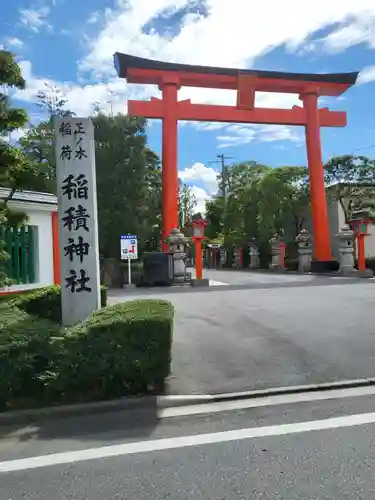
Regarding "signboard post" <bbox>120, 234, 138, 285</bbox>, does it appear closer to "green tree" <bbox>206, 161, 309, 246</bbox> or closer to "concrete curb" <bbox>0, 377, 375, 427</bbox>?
"green tree" <bbox>206, 161, 309, 246</bbox>

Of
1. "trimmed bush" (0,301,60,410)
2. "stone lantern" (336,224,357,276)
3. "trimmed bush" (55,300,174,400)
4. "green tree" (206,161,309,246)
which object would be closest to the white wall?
"trimmed bush" (0,301,60,410)

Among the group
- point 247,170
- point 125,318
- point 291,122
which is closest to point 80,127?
point 125,318

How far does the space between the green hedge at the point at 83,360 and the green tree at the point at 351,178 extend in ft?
79.4

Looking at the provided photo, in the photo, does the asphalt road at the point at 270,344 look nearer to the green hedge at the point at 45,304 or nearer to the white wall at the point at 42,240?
the green hedge at the point at 45,304

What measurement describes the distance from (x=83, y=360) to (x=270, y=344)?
3.56m

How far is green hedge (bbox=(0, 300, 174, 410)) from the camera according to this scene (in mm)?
4785

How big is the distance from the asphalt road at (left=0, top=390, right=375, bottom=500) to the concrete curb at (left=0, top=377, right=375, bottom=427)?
0.13 m

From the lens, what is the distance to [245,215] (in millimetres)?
34625

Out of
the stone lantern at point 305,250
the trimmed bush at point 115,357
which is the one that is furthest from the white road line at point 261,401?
the stone lantern at point 305,250

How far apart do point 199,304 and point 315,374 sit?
7.17 m

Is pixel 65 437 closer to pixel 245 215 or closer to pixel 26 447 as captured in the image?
pixel 26 447

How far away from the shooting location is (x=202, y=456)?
11.9 feet

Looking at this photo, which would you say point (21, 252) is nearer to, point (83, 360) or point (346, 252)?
point (83, 360)

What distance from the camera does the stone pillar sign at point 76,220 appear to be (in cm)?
688
